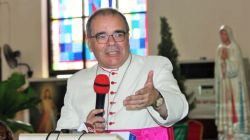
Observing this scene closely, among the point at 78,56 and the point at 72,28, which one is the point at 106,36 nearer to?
the point at 78,56

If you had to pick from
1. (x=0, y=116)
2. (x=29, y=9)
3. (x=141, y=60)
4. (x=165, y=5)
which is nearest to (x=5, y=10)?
→ (x=29, y=9)

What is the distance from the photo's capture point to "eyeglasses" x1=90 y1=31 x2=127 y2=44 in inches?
60.3

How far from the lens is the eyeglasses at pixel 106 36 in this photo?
1.53 meters

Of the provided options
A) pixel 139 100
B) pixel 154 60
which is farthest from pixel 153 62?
pixel 139 100

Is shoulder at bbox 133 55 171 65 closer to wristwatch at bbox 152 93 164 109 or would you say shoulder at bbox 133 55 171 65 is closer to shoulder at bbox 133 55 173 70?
shoulder at bbox 133 55 173 70

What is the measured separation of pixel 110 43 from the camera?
1534 mm

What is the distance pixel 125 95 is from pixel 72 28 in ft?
25.5

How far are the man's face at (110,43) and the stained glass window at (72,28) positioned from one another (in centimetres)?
726

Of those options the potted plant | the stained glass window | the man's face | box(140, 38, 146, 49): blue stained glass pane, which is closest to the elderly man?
the man's face

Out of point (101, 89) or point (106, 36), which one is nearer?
point (101, 89)

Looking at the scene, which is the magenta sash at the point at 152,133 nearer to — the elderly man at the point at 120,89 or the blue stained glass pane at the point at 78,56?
the elderly man at the point at 120,89

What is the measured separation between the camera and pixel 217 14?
802 centimetres

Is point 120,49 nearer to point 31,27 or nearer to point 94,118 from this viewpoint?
point 94,118

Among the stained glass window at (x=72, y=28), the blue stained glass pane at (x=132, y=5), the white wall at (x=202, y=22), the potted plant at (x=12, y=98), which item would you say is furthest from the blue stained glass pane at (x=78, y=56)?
the potted plant at (x=12, y=98)
